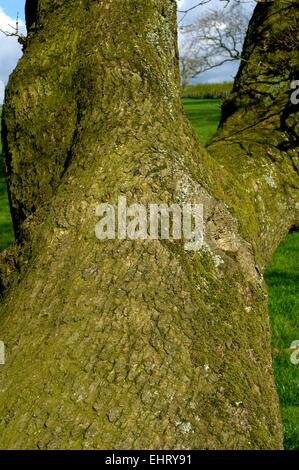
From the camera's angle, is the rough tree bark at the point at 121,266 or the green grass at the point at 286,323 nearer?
the rough tree bark at the point at 121,266

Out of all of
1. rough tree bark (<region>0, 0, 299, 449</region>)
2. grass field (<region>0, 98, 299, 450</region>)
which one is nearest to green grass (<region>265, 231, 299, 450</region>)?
grass field (<region>0, 98, 299, 450</region>)

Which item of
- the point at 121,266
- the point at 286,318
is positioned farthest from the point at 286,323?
the point at 121,266

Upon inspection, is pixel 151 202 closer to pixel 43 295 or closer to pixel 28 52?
pixel 43 295

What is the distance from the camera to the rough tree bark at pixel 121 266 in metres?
1.73

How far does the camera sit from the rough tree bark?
1729 mm

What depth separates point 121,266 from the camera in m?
2.03

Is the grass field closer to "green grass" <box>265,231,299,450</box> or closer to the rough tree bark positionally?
"green grass" <box>265,231,299,450</box>

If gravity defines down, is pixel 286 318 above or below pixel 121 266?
below

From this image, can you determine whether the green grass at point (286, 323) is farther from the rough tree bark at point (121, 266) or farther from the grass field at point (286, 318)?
the rough tree bark at point (121, 266)

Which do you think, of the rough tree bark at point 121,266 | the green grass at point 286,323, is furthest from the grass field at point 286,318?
the rough tree bark at point 121,266

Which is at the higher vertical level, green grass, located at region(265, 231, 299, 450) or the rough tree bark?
the rough tree bark

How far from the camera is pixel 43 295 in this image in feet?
6.67

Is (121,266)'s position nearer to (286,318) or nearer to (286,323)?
→ (286,323)

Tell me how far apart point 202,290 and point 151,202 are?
38 centimetres
